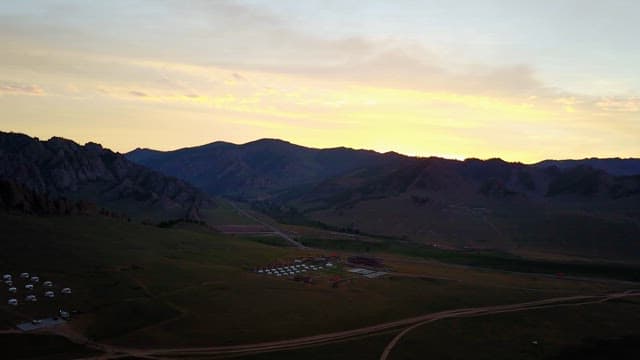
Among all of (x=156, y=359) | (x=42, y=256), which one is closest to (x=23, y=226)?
(x=42, y=256)

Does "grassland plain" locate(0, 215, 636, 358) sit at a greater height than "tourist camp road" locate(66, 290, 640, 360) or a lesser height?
greater

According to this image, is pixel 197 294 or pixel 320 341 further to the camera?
pixel 197 294

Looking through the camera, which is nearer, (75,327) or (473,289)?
(75,327)

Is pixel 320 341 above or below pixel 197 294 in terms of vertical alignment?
below

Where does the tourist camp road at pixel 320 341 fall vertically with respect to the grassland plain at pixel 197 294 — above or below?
below

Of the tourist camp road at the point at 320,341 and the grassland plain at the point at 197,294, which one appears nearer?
the tourist camp road at the point at 320,341

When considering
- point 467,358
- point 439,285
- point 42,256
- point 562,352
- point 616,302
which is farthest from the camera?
point 439,285

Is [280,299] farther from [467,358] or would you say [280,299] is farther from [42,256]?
[42,256]

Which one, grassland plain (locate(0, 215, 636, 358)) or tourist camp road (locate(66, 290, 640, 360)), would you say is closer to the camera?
tourist camp road (locate(66, 290, 640, 360))
